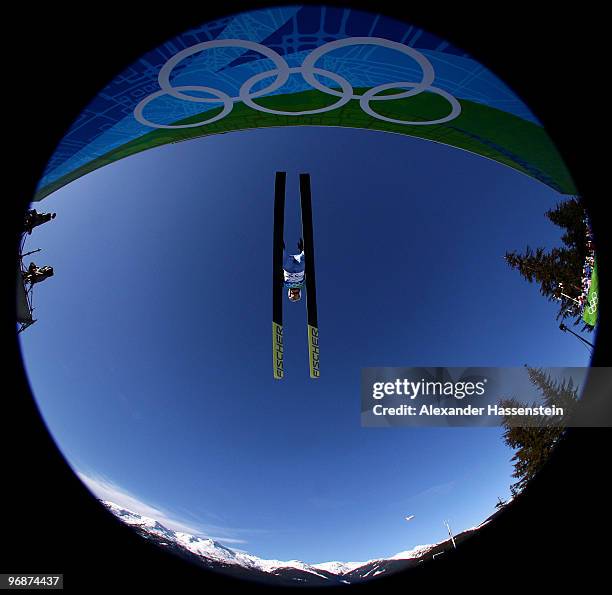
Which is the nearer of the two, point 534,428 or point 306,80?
point 306,80

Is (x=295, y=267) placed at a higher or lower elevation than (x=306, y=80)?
lower

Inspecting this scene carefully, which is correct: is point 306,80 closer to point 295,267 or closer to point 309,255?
point 309,255

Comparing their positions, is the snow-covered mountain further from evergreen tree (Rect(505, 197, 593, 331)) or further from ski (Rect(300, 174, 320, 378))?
evergreen tree (Rect(505, 197, 593, 331))

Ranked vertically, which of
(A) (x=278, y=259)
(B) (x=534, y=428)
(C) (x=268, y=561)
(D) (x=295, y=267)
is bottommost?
(C) (x=268, y=561)

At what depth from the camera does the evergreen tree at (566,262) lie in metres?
11.0

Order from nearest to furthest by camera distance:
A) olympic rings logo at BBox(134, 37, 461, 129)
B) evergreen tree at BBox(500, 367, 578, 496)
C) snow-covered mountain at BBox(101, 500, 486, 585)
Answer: olympic rings logo at BBox(134, 37, 461, 129), snow-covered mountain at BBox(101, 500, 486, 585), evergreen tree at BBox(500, 367, 578, 496)

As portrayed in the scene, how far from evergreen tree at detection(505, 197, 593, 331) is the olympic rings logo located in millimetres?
6300

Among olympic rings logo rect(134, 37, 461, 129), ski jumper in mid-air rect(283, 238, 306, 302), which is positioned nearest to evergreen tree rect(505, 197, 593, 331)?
olympic rings logo rect(134, 37, 461, 129)

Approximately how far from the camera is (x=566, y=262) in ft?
38.3

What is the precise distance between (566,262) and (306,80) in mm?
11409

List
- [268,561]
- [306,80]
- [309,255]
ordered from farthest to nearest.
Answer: [268,561] → [309,255] → [306,80]

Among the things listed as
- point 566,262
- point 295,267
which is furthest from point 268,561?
point 566,262

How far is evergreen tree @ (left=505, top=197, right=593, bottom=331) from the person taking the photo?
11.0 metres

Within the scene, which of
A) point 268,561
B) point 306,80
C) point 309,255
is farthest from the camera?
point 268,561
